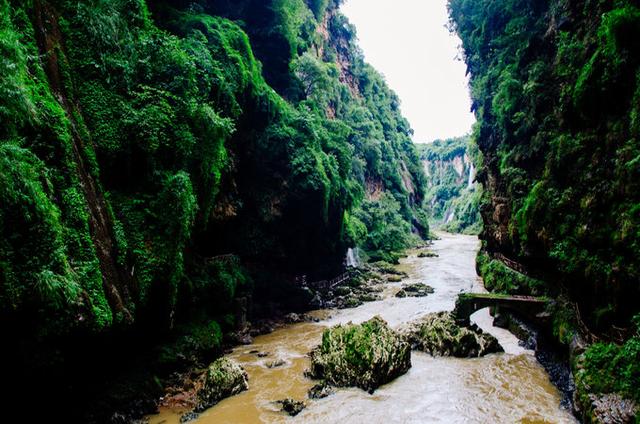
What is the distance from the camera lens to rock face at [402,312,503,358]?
15.1 meters

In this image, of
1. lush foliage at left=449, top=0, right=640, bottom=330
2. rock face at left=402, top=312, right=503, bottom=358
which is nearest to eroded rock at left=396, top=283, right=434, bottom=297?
lush foliage at left=449, top=0, right=640, bottom=330

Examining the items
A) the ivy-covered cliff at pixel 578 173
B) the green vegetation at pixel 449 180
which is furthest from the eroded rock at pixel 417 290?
the green vegetation at pixel 449 180

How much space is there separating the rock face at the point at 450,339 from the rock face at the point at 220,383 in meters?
7.90

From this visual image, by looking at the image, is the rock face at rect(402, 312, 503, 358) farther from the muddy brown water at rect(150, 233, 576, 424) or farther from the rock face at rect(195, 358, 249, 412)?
the rock face at rect(195, 358, 249, 412)

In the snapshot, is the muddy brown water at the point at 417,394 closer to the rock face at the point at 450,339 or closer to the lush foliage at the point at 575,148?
the rock face at the point at 450,339

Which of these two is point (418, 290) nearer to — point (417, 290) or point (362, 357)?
point (417, 290)

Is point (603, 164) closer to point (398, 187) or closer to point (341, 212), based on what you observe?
point (341, 212)

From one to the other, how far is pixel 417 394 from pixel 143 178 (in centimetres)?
1162

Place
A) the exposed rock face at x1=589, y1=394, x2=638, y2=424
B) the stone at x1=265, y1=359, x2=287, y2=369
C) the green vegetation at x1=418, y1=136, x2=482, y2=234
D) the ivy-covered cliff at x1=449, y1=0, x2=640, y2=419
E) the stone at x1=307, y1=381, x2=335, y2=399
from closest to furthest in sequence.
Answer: the exposed rock face at x1=589, y1=394, x2=638, y2=424 → the ivy-covered cliff at x1=449, y1=0, x2=640, y2=419 → the stone at x1=307, y1=381, x2=335, y2=399 → the stone at x1=265, y1=359, x2=287, y2=369 → the green vegetation at x1=418, y1=136, x2=482, y2=234

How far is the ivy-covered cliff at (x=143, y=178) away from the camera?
7105mm

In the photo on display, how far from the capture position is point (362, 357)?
12898 mm

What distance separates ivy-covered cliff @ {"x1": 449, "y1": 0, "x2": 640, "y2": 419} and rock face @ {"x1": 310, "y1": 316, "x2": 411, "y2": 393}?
562cm

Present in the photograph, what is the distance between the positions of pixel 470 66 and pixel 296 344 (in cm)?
2974

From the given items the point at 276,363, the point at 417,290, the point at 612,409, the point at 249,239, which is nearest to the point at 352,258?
the point at 417,290
